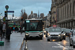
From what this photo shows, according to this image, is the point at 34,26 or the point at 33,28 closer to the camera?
the point at 33,28

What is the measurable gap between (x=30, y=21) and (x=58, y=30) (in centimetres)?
453

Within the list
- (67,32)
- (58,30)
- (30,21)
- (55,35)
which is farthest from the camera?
(67,32)

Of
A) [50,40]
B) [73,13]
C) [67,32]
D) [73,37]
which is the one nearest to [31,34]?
[50,40]

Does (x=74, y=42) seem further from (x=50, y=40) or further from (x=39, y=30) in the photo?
(x=39, y=30)

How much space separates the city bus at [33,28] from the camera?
29109 millimetres

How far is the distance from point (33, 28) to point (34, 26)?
396mm

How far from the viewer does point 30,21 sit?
98.5ft

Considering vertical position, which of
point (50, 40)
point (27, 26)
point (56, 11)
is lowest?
point (50, 40)

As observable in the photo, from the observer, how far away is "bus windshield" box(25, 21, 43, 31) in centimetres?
2938

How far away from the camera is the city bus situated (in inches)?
1146

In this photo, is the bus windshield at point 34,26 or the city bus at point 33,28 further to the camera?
the bus windshield at point 34,26

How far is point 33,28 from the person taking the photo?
2944 centimetres

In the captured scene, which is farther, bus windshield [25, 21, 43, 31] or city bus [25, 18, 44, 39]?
bus windshield [25, 21, 43, 31]

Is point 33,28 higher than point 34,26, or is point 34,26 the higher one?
point 34,26
